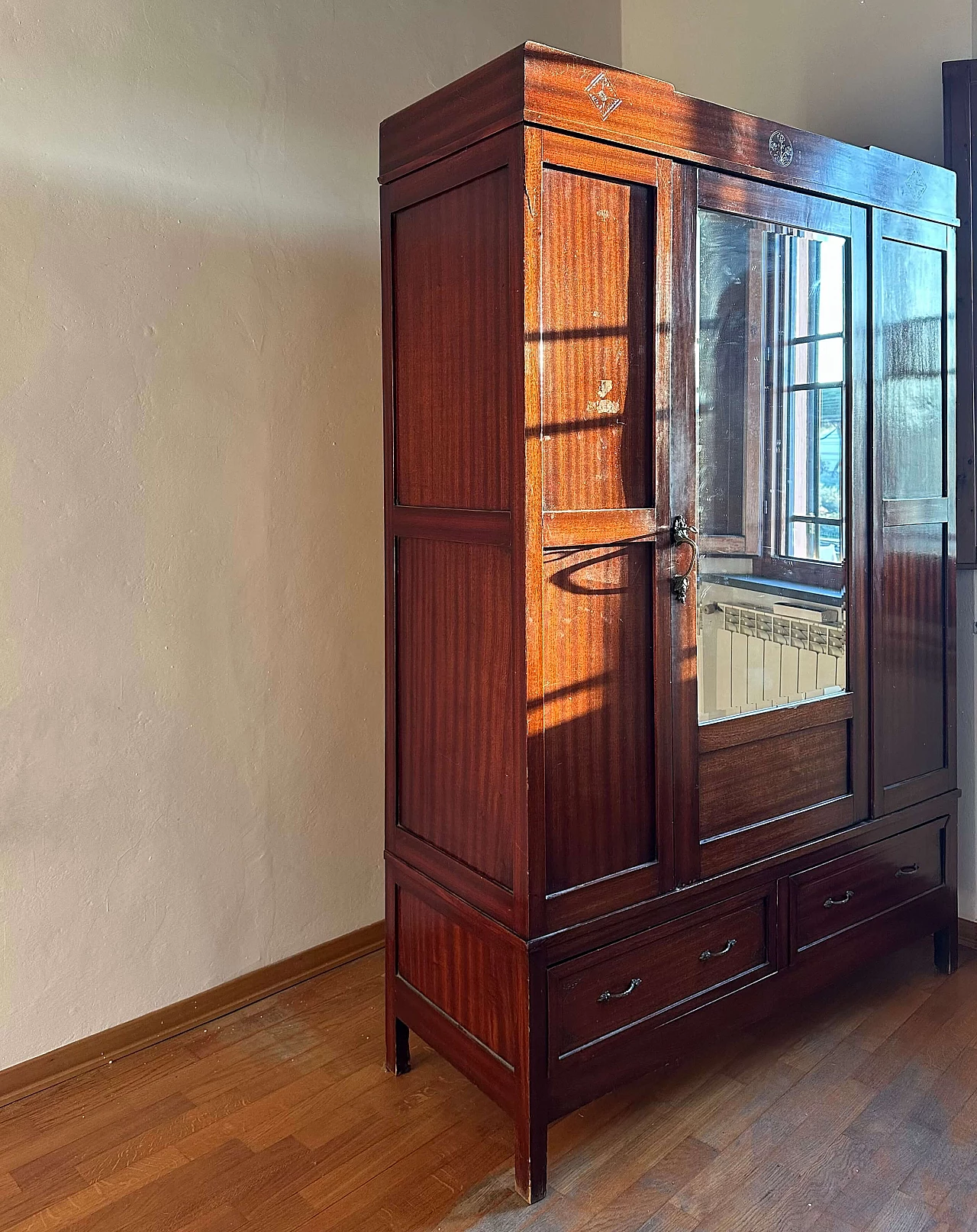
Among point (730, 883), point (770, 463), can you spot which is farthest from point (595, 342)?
point (730, 883)

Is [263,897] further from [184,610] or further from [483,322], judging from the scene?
[483,322]

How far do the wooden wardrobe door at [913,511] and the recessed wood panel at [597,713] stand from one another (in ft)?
2.32

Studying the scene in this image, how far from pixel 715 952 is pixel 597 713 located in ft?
1.99

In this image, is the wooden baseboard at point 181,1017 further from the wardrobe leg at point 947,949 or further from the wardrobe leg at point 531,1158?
the wardrobe leg at point 947,949

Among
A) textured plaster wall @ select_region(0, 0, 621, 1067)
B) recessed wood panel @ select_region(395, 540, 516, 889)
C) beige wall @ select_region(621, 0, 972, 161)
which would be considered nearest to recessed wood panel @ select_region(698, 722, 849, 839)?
recessed wood panel @ select_region(395, 540, 516, 889)

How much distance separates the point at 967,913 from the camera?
272cm

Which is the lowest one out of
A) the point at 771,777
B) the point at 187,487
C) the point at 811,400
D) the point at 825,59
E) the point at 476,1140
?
the point at 476,1140

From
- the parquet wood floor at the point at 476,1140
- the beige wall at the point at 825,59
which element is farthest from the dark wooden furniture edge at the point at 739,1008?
the beige wall at the point at 825,59

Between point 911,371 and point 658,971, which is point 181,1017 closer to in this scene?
point 658,971

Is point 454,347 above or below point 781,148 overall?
below

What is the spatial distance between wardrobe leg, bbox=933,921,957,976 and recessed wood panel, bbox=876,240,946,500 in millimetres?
1083

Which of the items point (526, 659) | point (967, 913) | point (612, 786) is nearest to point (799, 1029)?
point (967, 913)

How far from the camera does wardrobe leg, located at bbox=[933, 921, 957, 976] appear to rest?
8.53 feet

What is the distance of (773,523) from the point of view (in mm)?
2145
